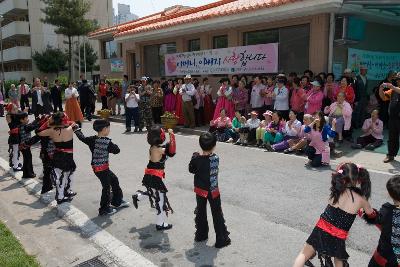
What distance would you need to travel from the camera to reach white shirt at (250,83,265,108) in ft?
36.2

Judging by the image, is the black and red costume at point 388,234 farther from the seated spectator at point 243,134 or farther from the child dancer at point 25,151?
the seated spectator at point 243,134

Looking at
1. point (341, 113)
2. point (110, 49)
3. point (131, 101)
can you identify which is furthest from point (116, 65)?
point (341, 113)

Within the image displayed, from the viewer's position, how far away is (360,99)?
35.0ft

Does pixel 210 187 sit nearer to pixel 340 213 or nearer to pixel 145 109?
pixel 340 213

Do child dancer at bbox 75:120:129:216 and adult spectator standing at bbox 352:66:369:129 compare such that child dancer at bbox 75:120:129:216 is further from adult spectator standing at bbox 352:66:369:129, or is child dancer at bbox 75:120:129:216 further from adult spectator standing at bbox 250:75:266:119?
adult spectator standing at bbox 352:66:369:129

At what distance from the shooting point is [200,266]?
4020 mm

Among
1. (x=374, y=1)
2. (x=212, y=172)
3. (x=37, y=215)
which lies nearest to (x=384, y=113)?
(x=374, y=1)

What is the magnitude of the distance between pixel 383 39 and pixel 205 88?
19.3 feet

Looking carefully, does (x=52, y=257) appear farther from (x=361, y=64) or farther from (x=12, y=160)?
(x=361, y=64)

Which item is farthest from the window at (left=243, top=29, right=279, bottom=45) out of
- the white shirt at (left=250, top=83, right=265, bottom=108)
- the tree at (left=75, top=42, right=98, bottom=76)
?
the tree at (left=75, top=42, right=98, bottom=76)

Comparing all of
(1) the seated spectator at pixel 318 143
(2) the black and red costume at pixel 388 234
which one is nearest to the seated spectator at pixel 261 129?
(1) the seated spectator at pixel 318 143

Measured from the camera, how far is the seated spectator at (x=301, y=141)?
8398 millimetres

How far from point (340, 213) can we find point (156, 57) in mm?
14668

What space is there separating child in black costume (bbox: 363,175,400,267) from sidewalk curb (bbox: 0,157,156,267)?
219 centimetres
